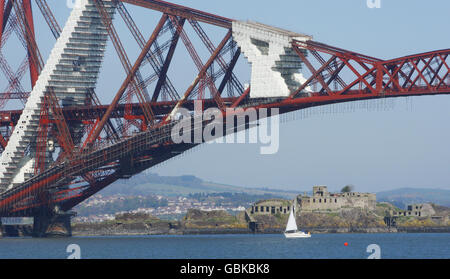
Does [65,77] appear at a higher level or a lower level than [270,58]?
lower

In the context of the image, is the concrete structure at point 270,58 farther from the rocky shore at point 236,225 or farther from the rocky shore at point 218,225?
the rocky shore at point 218,225

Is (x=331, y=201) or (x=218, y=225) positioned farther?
(x=331, y=201)

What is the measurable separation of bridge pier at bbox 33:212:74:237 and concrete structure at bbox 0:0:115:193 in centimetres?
706

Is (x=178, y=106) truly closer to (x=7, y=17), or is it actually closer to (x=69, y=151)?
(x=69, y=151)

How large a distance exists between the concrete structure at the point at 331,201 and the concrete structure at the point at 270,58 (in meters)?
61.3

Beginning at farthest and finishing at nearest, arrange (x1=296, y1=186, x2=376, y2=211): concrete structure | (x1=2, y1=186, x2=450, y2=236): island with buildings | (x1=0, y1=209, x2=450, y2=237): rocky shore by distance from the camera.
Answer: (x1=296, y1=186, x2=376, y2=211): concrete structure < (x1=2, y1=186, x2=450, y2=236): island with buildings < (x1=0, y1=209, x2=450, y2=237): rocky shore

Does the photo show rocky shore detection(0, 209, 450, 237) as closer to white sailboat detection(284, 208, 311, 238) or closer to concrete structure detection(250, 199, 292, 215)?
concrete structure detection(250, 199, 292, 215)

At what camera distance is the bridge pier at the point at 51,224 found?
99062mm

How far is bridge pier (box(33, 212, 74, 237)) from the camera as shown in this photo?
325 ft

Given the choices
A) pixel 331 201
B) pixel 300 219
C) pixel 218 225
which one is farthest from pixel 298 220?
pixel 218 225

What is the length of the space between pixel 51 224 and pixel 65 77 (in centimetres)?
1500

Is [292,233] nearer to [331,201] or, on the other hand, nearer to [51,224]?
[51,224]

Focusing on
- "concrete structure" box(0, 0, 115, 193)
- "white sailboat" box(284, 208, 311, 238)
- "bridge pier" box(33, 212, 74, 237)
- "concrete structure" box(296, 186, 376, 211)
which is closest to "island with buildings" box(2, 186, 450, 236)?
"concrete structure" box(296, 186, 376, 211)

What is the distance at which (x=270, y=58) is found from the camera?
274ft
